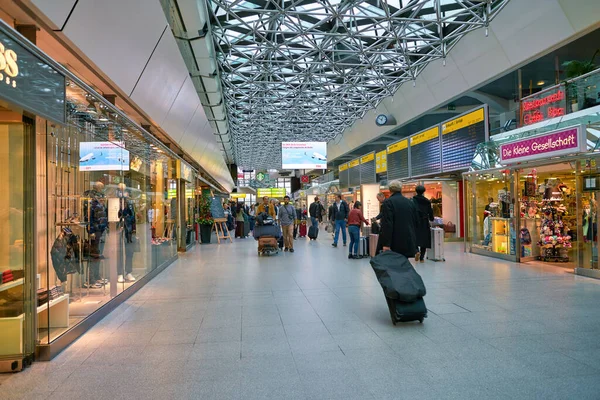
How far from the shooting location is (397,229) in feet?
16.6

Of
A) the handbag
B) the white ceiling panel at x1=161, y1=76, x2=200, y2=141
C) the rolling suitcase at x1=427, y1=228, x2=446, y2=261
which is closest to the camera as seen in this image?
the white ceiling panel at x1=161, y1=76, x2=200, y2=141

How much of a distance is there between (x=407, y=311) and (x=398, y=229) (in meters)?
1.02

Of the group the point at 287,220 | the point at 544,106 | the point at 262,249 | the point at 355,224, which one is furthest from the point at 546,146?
the point at 262,249

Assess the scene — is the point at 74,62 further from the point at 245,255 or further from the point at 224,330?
the point at 245,255

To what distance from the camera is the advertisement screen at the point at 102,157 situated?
5.46 m

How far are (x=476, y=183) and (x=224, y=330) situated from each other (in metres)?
9.63

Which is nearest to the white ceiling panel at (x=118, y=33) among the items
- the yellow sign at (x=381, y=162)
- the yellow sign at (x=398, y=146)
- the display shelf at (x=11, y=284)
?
the display shelf at (x=11, y=284)

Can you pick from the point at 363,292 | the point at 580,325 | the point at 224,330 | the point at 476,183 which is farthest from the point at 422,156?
the point at 224,330

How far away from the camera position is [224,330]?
15.1 ft

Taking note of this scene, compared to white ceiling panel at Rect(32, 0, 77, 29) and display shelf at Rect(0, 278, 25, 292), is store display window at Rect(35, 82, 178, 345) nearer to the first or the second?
display shelf at Rect(0, 278, 25, 292)

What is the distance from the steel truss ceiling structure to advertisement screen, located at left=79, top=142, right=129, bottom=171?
8.86m

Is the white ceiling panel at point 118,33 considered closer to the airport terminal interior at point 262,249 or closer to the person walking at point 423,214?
the airport terminal interior at point 262,249

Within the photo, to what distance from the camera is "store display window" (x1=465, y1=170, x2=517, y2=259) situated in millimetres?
10133

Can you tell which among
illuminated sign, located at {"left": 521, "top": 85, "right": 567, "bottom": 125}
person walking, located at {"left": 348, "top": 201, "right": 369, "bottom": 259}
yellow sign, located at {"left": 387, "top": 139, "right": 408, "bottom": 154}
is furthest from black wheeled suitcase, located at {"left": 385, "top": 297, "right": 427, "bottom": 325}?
yellow sign, located at {"left": 387, "top": 139, "right": 408, "bottom": 154}
